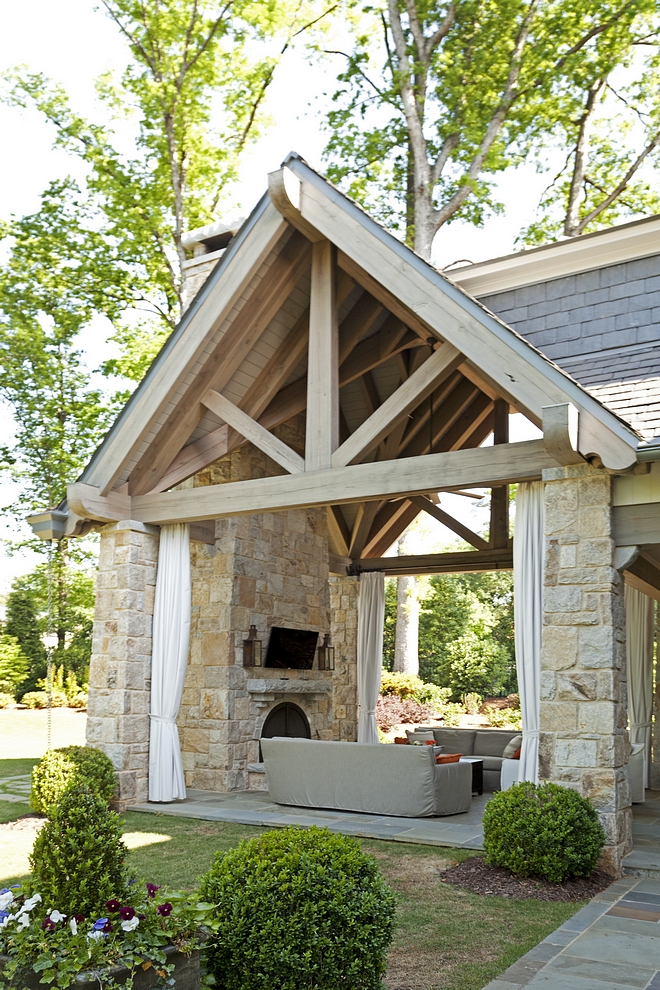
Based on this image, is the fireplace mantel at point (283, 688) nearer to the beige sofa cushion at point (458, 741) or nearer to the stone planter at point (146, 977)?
the beige sofa cushion at point (458, 741)

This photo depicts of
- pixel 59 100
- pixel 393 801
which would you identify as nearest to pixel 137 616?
pixel 393 801

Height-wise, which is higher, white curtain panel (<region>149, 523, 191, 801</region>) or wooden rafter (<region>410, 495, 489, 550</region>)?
wooden rafter (<region>410, 495, 489, 550</region>)

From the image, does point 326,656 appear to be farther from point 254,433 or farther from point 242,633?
point 254,433

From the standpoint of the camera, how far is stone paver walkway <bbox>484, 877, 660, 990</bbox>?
4.02 m

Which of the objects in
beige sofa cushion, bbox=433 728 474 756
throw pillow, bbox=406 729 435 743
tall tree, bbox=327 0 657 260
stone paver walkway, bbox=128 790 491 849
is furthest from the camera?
tall tree, bbox=327 0 657 260

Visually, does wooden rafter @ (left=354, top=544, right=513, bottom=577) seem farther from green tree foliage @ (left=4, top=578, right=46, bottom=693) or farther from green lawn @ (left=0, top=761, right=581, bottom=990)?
green tree foliage @ (left=4, top=578, right=46, bottom=693)

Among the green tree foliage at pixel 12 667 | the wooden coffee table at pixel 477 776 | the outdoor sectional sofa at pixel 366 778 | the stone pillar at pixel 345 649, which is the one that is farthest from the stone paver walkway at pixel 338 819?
the green tree foliage at pixel 12 667

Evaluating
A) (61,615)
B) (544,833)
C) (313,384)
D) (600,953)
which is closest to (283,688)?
(313,384)

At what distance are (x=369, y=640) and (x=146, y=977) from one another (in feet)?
35.1

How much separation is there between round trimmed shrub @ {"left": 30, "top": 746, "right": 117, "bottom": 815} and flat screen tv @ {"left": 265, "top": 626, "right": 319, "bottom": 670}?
2975 millimetres

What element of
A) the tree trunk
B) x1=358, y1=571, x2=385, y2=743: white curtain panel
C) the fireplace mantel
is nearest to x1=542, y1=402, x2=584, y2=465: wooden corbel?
the fireplace mantel

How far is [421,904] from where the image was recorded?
5391 millimetres

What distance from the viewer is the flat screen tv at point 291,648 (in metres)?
11.1

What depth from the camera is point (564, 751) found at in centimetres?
650
